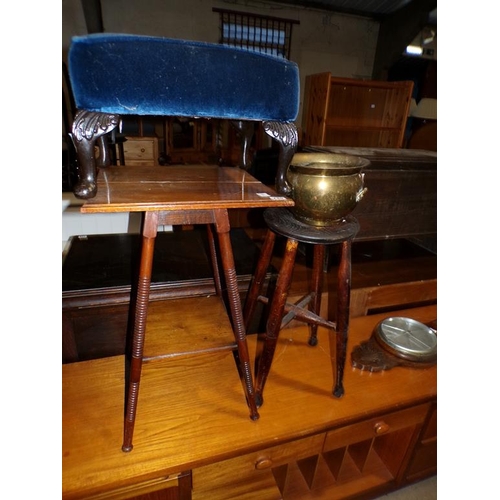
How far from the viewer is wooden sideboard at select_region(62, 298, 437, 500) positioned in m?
0.96

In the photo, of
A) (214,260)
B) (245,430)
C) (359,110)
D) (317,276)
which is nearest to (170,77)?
(214,260)

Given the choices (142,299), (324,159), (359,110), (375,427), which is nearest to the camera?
(142,299)

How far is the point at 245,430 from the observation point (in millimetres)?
1041

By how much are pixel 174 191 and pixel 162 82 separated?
252 mm

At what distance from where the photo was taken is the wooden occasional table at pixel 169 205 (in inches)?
28.2

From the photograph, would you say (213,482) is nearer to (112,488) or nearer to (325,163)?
(112,488)

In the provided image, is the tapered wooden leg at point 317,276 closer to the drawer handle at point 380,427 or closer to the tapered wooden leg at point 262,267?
the tapered wooden leg at point 262,267

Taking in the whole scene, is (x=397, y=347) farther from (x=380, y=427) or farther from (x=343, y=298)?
(x=343, y=298)

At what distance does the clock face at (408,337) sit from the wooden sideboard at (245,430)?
0.08 m

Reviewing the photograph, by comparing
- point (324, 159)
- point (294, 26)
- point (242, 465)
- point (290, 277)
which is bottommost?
point (242, 465)

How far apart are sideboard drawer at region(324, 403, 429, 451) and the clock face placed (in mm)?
207

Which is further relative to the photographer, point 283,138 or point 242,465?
point 242,465

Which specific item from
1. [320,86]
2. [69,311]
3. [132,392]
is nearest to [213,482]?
[132,392]

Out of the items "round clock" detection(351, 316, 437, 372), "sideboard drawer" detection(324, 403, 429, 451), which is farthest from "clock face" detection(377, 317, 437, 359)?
"sideboard drawer" detection(324, 403, 429, 451)
